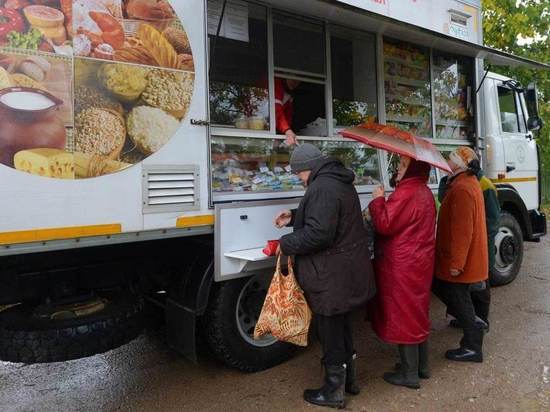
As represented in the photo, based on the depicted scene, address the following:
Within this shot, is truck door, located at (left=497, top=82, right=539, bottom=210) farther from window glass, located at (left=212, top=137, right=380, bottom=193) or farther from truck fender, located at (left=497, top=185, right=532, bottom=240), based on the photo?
window glass, located at (left=212, top=137, right=380, bottom=193)

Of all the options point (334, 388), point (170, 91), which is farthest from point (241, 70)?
point (334, 388)

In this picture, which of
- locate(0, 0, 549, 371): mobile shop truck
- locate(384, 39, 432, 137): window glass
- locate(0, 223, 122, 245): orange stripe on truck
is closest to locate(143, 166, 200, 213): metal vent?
locate(0, 0, 549, 371): mobile shop truck

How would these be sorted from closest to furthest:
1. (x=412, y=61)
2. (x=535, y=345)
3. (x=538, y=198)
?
(x=535, y=345) → (x=412, y=61) → (x=538, y=198)

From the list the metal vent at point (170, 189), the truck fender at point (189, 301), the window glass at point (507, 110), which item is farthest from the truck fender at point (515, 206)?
the metal vent at point (170, 189)

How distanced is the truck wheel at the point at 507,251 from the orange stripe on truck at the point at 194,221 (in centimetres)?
400

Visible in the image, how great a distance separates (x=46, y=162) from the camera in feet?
7.90

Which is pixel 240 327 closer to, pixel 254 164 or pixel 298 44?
pixel 254 164

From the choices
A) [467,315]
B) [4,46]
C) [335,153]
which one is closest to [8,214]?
[4,46]

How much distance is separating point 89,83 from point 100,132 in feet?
0.84

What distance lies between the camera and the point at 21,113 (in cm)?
235

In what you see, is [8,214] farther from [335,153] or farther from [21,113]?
[335,153]

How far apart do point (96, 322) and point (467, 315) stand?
2.62 metres

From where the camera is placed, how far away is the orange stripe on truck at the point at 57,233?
2.32 meters

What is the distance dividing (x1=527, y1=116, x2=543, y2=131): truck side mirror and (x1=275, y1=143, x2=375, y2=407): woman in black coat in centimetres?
395
